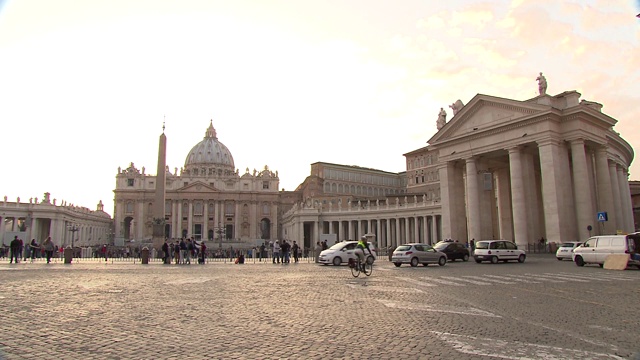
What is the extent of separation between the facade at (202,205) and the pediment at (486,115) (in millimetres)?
75198

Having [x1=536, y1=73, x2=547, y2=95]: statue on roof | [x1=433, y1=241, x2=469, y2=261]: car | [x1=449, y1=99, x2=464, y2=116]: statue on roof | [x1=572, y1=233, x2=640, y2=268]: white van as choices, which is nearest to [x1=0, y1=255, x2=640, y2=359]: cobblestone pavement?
[x1=572, y1=233, x2=640, y2=268]: white van

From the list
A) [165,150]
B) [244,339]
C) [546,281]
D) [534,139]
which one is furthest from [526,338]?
[165,150]

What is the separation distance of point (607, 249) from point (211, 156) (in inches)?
5036

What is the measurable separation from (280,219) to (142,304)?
110828mm

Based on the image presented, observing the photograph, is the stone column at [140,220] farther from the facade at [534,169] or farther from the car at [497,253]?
the car at [497,253]

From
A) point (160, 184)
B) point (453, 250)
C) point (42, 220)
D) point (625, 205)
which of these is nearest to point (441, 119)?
point (625, 205)

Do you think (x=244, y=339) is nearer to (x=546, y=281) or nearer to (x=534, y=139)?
(x=546, y=281)

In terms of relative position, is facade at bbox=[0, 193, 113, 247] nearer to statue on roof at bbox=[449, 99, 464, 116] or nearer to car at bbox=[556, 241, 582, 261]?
statue on roof at bbox=[449, 99, 464, 116]

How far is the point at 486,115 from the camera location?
3806cm

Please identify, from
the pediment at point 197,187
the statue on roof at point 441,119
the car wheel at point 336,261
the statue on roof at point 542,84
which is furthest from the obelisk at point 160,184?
the pediment at point 197,187

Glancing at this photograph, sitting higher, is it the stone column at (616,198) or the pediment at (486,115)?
the pediment at (486,115)

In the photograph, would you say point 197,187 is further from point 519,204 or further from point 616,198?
point 616,198

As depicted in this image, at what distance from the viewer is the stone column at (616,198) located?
36475 millimetres

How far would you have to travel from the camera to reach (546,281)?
15414 mm
